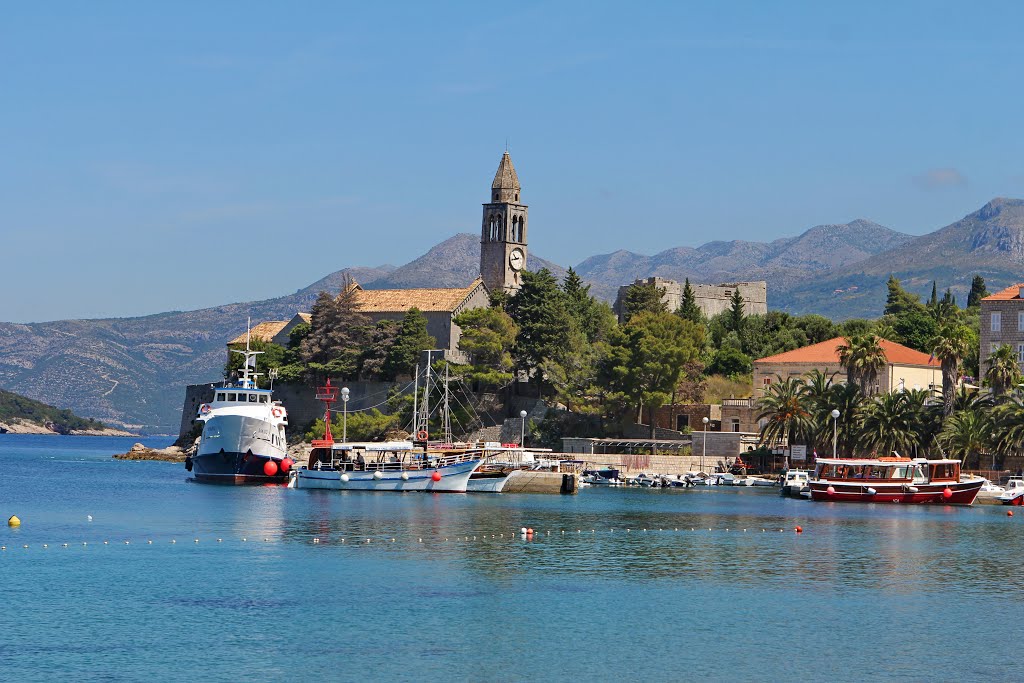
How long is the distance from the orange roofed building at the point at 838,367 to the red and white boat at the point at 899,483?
1027 inches

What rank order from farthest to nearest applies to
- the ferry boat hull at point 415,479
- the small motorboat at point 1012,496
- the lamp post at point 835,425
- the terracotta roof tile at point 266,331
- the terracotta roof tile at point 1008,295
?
the terracotta roof tile at point 266,331 → the terracotta roof tile at point 1008,295 → the lamp post at point 835,425 → the ferry boat hull at point 415,479 → the small motorboat at point 1012,496

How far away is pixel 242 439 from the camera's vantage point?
295 ft

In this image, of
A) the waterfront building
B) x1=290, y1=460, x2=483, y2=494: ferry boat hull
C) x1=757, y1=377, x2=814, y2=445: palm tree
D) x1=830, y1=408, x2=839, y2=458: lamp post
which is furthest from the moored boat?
the waterfront building

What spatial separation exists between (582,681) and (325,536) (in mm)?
27452

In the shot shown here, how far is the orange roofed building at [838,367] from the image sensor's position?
113250mm

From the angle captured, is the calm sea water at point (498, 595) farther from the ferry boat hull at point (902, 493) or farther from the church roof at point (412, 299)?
the church roof at point (412, 299)

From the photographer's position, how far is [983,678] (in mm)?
32625

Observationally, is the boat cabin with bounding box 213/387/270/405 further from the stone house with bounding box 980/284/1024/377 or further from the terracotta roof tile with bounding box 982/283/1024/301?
the terracotta roof tile with bounding box 982/283/1024/301

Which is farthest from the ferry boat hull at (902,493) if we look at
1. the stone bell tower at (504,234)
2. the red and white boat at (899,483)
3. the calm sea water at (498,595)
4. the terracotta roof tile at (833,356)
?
the stone bell tower at (504,234)

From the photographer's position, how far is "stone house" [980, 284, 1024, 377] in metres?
99.4

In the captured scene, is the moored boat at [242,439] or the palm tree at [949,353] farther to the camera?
the moored boat at [242,439]

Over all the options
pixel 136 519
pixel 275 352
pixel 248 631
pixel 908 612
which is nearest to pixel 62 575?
pixel 248 631

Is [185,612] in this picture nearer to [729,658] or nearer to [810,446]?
[729,658]

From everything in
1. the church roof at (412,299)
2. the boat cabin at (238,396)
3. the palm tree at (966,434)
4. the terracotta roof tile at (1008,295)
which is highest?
the church roof at (412,299)
